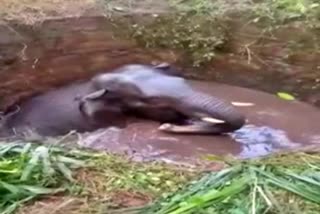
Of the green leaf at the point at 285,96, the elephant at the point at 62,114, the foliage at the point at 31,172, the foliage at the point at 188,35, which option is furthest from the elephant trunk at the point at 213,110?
the foliage at the point at 31,172

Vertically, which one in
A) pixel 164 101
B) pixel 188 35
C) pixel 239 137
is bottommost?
pixel 239 137

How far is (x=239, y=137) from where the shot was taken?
3893 millimetres

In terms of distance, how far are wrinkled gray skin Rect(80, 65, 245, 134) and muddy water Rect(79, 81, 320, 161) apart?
0.20 feet

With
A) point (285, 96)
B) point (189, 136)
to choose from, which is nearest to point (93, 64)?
point (285, 96)

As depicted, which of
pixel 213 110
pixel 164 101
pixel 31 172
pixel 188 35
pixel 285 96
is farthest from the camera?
pixel 188 35

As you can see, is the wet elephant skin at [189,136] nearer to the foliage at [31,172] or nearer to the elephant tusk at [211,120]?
the elephant tusk at [211,120]

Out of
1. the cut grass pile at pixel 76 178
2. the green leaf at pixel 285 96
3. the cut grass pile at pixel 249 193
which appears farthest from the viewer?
the green leaf at pixel 285 96

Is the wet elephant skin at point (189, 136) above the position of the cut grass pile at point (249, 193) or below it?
below

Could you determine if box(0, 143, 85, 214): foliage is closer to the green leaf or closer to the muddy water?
the muddy water

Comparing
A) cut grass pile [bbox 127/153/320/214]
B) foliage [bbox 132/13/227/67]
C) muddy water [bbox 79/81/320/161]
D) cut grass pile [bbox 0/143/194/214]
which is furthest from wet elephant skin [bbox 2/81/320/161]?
cut grass pile [bbox 127/153/320/214]

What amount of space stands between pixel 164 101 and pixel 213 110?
13.0 inches

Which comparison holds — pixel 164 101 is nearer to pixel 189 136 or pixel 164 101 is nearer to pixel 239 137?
pixel 189 136

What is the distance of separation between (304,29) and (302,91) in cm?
39

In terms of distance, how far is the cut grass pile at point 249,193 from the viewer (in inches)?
92.4
